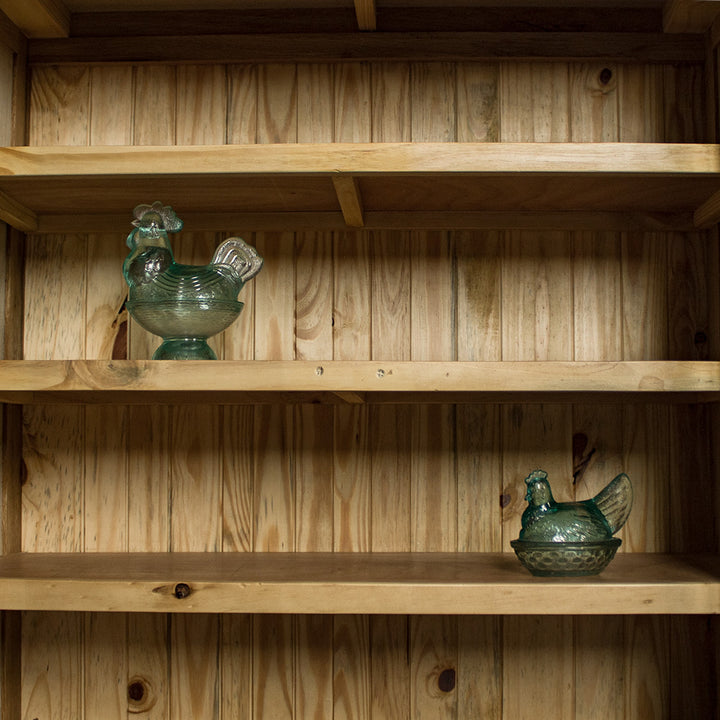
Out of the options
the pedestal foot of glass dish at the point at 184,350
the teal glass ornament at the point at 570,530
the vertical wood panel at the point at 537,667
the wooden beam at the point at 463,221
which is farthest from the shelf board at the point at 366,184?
the vertical wood panel at the point at 537,667

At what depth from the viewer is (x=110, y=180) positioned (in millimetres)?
1396

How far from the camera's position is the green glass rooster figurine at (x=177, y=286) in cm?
139

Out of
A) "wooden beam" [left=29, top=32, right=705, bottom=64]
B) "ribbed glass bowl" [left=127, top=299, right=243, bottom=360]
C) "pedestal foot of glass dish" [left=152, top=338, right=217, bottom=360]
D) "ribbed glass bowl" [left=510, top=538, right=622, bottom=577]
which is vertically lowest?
"ribbed glass bowl" [left=510, top=538, right=622, bottom=577]

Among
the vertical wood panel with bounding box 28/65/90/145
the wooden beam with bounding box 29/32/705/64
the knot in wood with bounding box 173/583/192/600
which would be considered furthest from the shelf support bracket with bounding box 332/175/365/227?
the knot in wood with bounding box 173/583/192/600

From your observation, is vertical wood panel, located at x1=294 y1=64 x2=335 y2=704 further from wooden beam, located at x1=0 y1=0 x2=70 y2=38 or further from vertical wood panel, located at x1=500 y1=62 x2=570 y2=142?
wooden beam, located at x1=0 y1=0 x2=70 y2=38

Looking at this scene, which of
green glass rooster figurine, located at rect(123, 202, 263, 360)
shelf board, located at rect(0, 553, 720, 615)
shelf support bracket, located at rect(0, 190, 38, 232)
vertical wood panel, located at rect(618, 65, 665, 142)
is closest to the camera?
shelf board, located at rect(0, 553, 720, 615)

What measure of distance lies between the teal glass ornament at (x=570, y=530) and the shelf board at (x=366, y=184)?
0.49 meters

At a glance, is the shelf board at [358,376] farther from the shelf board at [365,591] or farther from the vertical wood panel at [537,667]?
the vertical wood panel at [537,667]

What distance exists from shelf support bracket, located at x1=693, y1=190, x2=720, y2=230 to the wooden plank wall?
0.20 feet

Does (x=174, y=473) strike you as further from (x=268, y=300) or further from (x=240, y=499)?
(x=268, y=300)

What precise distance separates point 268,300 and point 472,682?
0.81 metres

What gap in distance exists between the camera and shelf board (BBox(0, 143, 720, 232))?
1.30m

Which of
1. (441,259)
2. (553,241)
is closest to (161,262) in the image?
(441,259)

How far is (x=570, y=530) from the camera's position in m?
1.34
